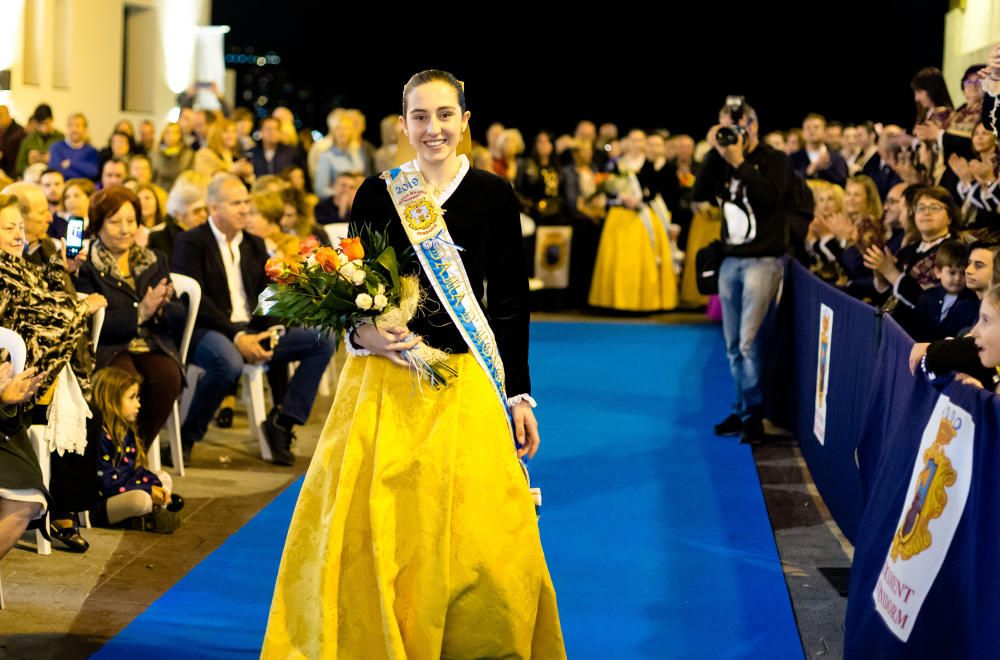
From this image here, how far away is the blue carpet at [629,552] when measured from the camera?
4.24 m

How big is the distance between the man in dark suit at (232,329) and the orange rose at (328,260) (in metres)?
3.48

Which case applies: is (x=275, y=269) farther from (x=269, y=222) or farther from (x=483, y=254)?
(x=269, y=222)

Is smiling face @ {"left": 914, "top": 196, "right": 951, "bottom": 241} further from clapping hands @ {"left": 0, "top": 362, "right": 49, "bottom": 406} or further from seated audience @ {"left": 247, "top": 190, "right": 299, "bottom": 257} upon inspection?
clapping hands @ {"left": 0, "top": 362, "right": 49, "bottom": 406}

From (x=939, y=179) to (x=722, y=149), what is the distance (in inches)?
44.1

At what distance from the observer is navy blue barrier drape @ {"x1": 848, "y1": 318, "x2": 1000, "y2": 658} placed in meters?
3.02

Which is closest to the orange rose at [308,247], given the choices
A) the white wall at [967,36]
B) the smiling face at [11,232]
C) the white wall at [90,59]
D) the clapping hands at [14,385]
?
the clapping hands at [14,385]

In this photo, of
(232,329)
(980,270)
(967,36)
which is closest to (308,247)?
(980,270)

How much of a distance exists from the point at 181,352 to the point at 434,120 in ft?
11.3

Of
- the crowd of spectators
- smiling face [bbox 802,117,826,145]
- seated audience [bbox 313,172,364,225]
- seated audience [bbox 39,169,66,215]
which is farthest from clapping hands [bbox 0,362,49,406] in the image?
smiling face [bbox 802,117,826,145]

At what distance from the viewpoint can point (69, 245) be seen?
550cm

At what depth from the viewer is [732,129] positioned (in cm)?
713

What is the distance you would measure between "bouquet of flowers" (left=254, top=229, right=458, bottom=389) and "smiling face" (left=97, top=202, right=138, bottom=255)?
107 inches

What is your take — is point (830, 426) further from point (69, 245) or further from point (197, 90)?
point (197, 90)

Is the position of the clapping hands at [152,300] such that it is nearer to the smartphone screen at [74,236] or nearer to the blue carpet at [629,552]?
the smartphone screen at [74,236]
